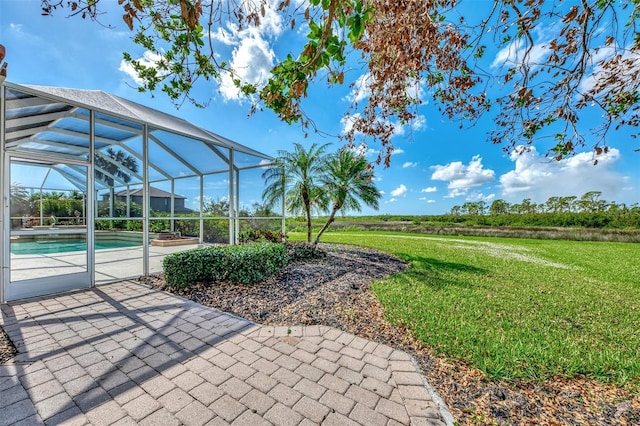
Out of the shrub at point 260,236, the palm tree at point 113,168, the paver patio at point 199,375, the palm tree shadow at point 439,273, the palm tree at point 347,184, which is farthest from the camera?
the palm tree at point 347,184

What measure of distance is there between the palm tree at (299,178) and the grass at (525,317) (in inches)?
172

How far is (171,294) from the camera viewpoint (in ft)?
15.5

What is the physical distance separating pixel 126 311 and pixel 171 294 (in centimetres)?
82

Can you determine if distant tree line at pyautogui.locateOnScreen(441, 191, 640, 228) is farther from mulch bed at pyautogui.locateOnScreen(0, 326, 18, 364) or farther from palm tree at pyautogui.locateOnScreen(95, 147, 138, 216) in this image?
palm tree at pyautogui.locateOnScreen(95, 147, 138, 216)

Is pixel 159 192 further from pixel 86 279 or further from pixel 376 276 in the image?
pixel 376 276

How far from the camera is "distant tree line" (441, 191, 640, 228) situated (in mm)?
20938

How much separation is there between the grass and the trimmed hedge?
8.72 feet

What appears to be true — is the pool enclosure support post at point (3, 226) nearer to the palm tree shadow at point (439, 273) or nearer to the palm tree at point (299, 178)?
the palm tree at point (299, 178)

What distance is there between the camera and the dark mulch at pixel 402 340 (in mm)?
2031

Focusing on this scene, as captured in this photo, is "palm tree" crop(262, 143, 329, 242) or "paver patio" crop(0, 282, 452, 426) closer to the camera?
"paver patio" crop(0, 282, 452, 426)

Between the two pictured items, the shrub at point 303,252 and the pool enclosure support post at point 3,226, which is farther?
the shrub at point 303,252

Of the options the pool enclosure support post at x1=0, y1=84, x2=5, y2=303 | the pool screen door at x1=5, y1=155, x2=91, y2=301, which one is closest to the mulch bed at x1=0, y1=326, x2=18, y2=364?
the pool enclosure support post at x1=0, y1=84, x2=5, y2=303

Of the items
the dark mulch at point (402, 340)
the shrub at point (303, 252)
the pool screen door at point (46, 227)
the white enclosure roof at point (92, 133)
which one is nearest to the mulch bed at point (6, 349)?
the pool screen door at point (46, 227)

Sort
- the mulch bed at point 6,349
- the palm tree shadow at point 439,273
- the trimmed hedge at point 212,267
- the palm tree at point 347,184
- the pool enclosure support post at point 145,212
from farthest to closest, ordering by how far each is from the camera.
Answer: the palm tree at point 347,184 → the pool enclosure support post at point 145,212 → the palm tree shadow at point 439,273 → the trimmed hedge at point 212,267 → the mulch bed at point 6,349
